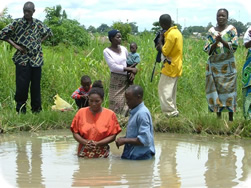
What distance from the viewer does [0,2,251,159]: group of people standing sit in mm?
6121

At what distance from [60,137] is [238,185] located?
3.71 m

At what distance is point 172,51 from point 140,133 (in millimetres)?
3296

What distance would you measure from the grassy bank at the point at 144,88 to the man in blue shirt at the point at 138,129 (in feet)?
7.49

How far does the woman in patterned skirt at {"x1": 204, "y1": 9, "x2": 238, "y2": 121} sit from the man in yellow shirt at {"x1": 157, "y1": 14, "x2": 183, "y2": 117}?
0.62m

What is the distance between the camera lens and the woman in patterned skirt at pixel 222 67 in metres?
8.23

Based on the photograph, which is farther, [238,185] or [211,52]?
[211,52]

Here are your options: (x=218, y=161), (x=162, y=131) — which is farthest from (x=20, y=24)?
(x=218, y=161)

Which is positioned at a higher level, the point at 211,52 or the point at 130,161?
the point at 211,52

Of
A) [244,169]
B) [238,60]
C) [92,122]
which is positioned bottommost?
[244,169]

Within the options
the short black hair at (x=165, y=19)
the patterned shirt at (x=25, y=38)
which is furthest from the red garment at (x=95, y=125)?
the patterned shirt at (x=25, y=38)

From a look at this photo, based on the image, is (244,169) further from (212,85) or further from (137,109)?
(212,85)

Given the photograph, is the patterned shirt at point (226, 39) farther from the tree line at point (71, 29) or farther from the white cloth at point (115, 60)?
the tree line at point (71, 29)

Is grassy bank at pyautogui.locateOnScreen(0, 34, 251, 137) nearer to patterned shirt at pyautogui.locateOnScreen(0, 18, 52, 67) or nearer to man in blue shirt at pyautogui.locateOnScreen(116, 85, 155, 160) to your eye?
patterned shirt at pyautogui.locateOnScreen(0, 18, 52, 67)

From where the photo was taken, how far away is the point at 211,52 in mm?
8375
